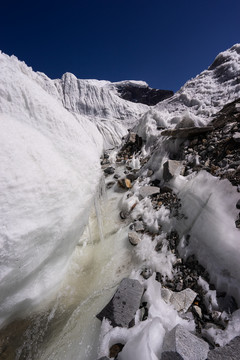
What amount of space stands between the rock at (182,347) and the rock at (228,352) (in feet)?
0.16

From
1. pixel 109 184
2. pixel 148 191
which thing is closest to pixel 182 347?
pixel 148 191

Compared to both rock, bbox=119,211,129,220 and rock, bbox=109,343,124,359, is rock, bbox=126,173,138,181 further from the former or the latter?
rock, bbox=109,343,124,359

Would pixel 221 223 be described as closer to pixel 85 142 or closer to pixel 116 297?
pixel 116 297

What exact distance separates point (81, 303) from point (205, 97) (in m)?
7.60

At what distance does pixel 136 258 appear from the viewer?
2.25 metres

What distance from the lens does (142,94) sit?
2798cm

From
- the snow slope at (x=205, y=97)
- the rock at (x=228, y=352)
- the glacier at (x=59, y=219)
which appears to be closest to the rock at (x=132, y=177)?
the glacier at (x=59, y=219)

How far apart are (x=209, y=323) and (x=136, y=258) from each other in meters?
1.07

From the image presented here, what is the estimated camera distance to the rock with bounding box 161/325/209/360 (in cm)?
104

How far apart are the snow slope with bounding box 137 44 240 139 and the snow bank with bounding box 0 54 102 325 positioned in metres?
3.80

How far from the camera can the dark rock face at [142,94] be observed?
87.0 ft

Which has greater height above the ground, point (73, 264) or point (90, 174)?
point (90, 174)

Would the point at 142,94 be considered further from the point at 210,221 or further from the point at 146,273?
the point at 146,273

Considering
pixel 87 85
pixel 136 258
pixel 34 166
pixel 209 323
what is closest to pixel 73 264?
pixel 136 258
